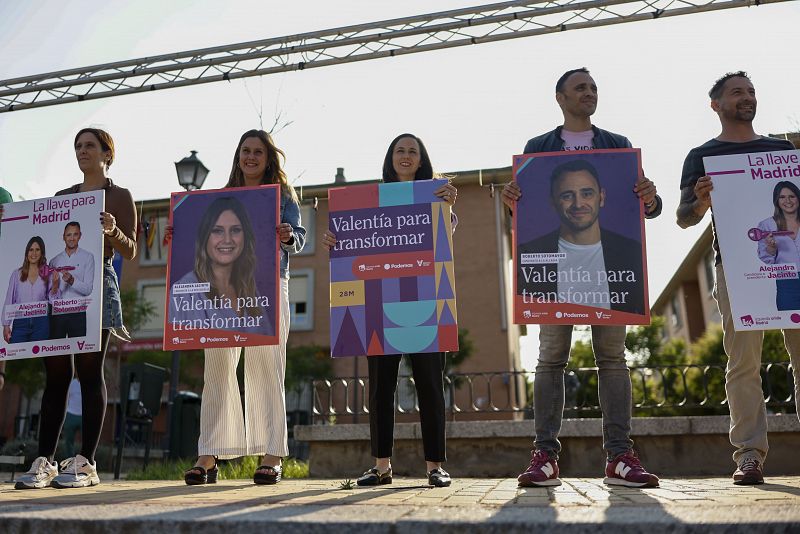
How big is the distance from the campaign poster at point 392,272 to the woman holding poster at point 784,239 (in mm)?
1746

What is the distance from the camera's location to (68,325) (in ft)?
14.3

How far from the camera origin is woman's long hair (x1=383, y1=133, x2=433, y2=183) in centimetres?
450

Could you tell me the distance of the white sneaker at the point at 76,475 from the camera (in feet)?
13.5

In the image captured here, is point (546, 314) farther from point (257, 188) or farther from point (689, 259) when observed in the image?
point (689, 259)

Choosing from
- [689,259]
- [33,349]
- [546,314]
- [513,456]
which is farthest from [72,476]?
[689,259]

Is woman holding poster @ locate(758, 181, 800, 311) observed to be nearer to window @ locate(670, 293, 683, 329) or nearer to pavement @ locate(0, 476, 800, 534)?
pavement @ locate(0, 476, 800, 534)

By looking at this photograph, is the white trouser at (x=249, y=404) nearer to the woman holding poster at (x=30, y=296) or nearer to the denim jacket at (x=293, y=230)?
the denim jacket at (x=293, y=230)

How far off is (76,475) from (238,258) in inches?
63.6

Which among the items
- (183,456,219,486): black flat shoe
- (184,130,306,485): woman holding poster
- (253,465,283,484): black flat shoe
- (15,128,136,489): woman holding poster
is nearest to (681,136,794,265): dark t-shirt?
(184,130,306,485): woman holding poster

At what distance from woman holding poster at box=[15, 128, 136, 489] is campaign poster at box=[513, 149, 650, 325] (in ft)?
8.49

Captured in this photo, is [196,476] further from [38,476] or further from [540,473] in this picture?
[540,473]

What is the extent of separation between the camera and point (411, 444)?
6.90 meters

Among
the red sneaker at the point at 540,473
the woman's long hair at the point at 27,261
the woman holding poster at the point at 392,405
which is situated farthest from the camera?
the woman's long hair at the point at 27,261

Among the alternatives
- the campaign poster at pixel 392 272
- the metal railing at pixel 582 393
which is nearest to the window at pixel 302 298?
the metal railing at pixel 582 393
